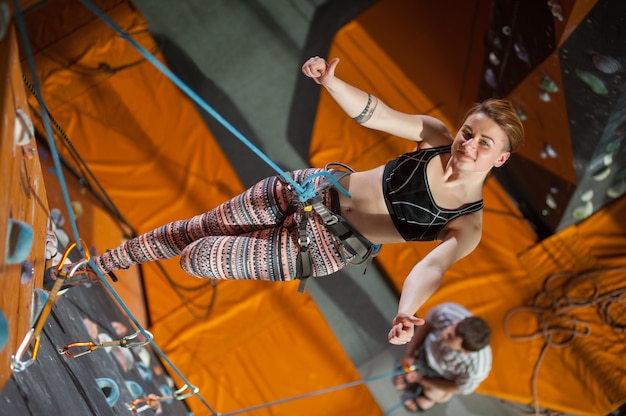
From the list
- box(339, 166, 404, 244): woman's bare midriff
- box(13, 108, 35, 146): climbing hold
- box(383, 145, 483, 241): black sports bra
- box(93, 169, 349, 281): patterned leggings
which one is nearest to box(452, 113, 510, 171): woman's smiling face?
box(383, 145, 483, 241): black sports bra

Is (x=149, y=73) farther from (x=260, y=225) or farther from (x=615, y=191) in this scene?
(x=615, y=191)

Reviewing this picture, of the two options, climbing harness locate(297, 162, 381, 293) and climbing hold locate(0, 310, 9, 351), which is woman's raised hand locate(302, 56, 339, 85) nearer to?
climbing harness locate(297, 162, 381, 293)

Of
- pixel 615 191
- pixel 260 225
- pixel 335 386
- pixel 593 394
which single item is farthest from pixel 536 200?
pixel 260 225

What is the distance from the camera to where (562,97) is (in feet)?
7.38

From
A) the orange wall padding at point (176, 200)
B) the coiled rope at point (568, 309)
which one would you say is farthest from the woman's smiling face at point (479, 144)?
the coiled rope at point (568, 309)

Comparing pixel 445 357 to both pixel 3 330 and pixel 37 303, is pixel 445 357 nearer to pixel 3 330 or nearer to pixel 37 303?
pixel 37 303

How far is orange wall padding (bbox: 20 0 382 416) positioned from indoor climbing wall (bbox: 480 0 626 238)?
1028 mm

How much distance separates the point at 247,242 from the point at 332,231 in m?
0.19

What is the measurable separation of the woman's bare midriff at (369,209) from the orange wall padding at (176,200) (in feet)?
3.64

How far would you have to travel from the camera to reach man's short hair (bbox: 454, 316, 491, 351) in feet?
7.02

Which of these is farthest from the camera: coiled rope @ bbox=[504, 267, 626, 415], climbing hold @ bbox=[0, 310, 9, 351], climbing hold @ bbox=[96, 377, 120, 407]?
coiled rope @ bbox=[504, 267, 626, 415]

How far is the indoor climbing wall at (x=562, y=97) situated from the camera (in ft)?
6.46

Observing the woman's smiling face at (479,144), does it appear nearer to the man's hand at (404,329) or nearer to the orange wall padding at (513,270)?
the man's hand at (404,329)

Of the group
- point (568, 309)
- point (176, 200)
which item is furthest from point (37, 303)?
point (568, 309)
